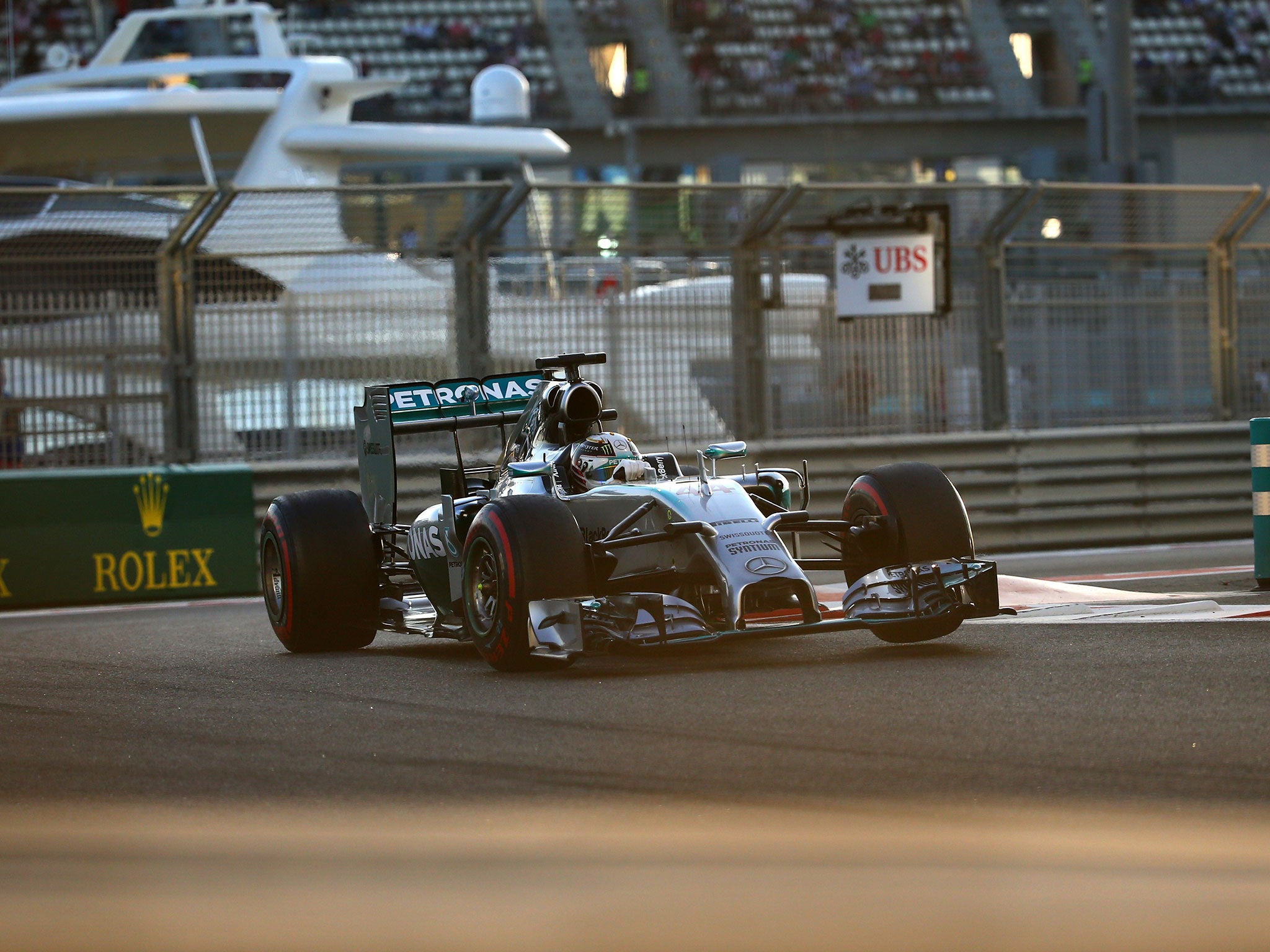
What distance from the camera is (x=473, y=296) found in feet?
42.9

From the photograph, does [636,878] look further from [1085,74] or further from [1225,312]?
[1085,74]

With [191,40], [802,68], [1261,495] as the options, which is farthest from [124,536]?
[802,68]

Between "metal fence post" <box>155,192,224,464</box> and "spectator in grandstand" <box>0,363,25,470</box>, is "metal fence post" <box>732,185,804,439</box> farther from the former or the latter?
Result: "spectator in grandstand" <box>0,363,25,470</box>

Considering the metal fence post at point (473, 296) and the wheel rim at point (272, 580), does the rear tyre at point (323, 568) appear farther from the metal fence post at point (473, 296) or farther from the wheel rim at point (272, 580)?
the metal fence post at point (473, 296)

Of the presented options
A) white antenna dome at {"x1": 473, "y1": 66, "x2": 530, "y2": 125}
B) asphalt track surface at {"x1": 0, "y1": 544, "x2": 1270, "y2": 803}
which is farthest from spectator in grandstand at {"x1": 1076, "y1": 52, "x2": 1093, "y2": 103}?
asphalt track surface at {"x1": 0, "y1": 544, "x2": 1270, "y2": 803}

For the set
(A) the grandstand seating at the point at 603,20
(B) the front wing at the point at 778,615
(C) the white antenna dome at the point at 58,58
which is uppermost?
(A) the grandstand seating at the point at 603,20

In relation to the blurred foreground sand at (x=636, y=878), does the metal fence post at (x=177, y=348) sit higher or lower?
higher

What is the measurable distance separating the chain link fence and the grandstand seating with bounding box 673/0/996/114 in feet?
90.0

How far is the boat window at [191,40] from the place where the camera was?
36.2 metres

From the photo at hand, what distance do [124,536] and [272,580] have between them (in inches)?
135

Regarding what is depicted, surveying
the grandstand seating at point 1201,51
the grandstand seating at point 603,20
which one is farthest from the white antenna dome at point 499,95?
the grandstand seating at point 1201,51

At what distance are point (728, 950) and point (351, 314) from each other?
9.66 meters

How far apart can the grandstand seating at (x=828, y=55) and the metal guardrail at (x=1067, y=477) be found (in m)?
28.0

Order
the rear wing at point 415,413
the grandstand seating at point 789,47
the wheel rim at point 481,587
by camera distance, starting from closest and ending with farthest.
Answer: the wheel rim at point 481,587 → the rear wing at point 415,413 → the grandstand seating at point 789,47
